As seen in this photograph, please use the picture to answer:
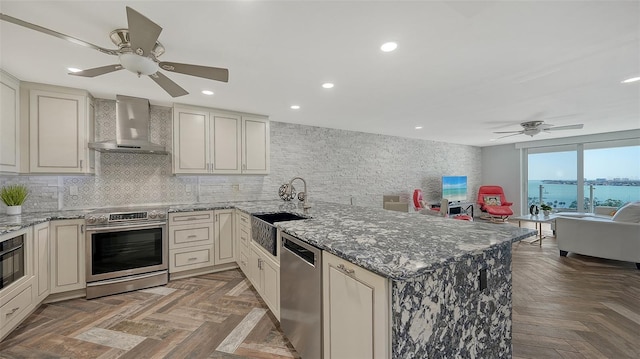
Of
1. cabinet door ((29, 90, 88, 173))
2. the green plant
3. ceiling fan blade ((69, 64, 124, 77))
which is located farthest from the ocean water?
the green plant

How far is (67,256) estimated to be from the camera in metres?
2.58

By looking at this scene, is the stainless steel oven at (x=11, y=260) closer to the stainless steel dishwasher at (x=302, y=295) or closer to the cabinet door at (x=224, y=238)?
the cabinet door at (x=224, y=238)

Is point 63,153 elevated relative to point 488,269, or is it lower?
elevated

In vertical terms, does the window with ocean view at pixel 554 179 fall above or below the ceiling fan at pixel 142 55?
below

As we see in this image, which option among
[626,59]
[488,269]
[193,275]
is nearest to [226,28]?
[488,269]

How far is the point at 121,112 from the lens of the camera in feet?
10.2

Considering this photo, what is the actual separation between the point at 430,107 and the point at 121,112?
408cm

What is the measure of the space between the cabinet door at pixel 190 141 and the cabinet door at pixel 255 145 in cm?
54

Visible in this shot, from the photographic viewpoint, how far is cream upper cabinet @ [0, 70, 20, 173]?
7.80ft

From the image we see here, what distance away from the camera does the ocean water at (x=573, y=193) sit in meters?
5.80

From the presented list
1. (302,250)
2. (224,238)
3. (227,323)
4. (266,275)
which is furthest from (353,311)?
(224,238)

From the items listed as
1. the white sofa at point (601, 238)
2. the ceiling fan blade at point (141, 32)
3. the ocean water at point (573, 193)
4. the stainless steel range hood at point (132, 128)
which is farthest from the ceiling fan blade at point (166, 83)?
the ocean water at point (573, 193)

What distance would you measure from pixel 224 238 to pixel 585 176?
27.6 ft

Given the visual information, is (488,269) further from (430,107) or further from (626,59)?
(430,107)
